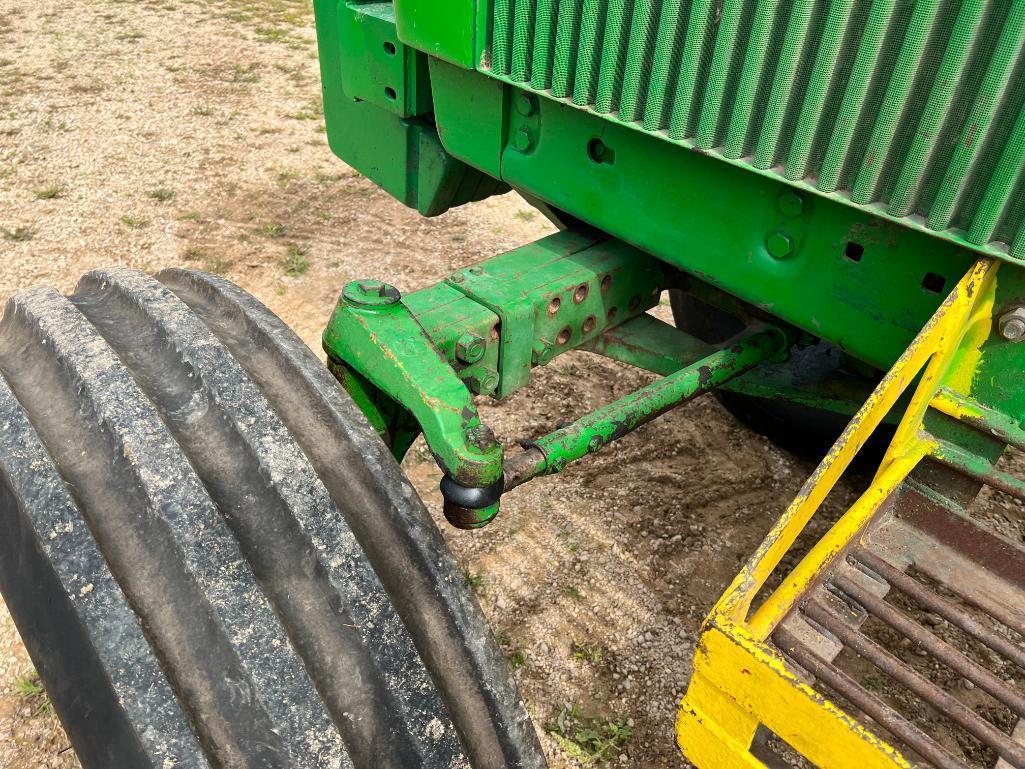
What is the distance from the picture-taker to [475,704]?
1.21 metres

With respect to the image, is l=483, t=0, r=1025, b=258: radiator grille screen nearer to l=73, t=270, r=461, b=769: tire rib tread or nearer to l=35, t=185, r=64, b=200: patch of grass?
l=73, t=270, r=461, b=769: tire rib tread

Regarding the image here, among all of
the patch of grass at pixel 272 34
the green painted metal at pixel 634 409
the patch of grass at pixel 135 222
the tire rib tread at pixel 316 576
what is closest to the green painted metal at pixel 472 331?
the green painted metal at pixel 634 409

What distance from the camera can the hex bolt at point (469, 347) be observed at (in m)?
1.58

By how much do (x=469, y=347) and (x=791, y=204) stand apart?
64 centimetres

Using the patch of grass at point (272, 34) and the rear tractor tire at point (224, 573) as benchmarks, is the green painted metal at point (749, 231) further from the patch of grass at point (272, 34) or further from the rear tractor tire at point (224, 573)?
the patch of grass at point (272, 34)

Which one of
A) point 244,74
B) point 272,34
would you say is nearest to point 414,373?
point 244,74

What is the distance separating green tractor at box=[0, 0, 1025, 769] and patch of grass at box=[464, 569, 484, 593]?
79cm

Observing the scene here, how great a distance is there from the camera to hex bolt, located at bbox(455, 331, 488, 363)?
1585 millimetres

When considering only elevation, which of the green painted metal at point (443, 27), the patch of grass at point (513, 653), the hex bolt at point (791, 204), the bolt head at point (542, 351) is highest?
the green painted metal at point (443, 27)

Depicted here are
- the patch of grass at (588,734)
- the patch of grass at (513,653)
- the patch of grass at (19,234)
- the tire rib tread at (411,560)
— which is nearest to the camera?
the tire rib tread at (411,560)

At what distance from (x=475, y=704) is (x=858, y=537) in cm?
69

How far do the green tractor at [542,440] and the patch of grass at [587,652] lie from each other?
87 centimetres

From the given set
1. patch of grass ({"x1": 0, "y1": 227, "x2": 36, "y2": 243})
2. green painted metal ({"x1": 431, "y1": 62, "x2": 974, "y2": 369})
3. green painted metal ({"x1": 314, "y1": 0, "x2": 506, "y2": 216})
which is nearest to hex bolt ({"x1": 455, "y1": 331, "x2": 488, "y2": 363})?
green painted metal ({"x1": 431, "y1": 62, "x2": 974, "y2": 369})

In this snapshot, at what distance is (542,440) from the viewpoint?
1.56 metres
